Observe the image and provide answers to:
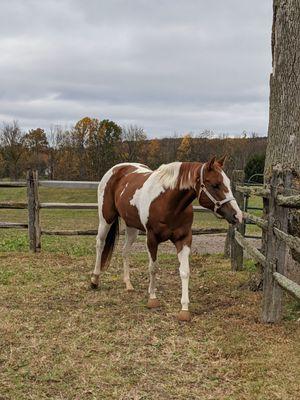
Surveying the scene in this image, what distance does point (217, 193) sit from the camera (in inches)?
177

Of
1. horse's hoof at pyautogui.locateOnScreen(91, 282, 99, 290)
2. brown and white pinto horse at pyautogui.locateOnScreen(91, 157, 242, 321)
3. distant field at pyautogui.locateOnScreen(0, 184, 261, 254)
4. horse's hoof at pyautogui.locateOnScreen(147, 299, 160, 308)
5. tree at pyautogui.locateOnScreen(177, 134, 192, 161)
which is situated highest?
tree at pyautogui.locateOnScreen(177, 134, 192, 161)

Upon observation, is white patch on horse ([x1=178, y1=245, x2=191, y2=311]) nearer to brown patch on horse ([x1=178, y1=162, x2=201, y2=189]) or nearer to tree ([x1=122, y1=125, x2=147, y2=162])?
brown patch on horse ([x1=178, y1=162, x2=201, y2=189])

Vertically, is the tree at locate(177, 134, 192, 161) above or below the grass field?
above

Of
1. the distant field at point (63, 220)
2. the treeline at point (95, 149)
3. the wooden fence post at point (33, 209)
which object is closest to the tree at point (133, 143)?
the treeline at point (95, 149)

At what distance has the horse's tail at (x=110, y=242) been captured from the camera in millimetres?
6211

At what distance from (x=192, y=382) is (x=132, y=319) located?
1503mm

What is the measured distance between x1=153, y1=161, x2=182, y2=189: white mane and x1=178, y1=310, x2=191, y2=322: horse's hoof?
1.39 metres

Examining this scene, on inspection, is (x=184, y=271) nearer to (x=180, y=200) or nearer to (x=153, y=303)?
(x=153, y=303)

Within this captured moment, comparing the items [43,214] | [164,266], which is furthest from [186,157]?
[164,266]

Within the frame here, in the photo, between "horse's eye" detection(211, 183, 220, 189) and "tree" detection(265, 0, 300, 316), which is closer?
"horse's eye" detection(211, 183, 220, 189)

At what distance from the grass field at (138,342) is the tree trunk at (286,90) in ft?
4.72

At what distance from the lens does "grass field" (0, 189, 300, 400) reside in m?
3.19

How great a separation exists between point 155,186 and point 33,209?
3.99 metres

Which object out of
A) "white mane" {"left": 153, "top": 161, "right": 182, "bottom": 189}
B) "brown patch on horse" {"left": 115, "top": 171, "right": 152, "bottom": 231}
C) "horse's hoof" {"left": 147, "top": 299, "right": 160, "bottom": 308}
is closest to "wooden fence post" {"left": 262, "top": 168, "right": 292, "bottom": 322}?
"white mane" {"left": 153, "top": 161, "right": 182, "bottom": 189}
